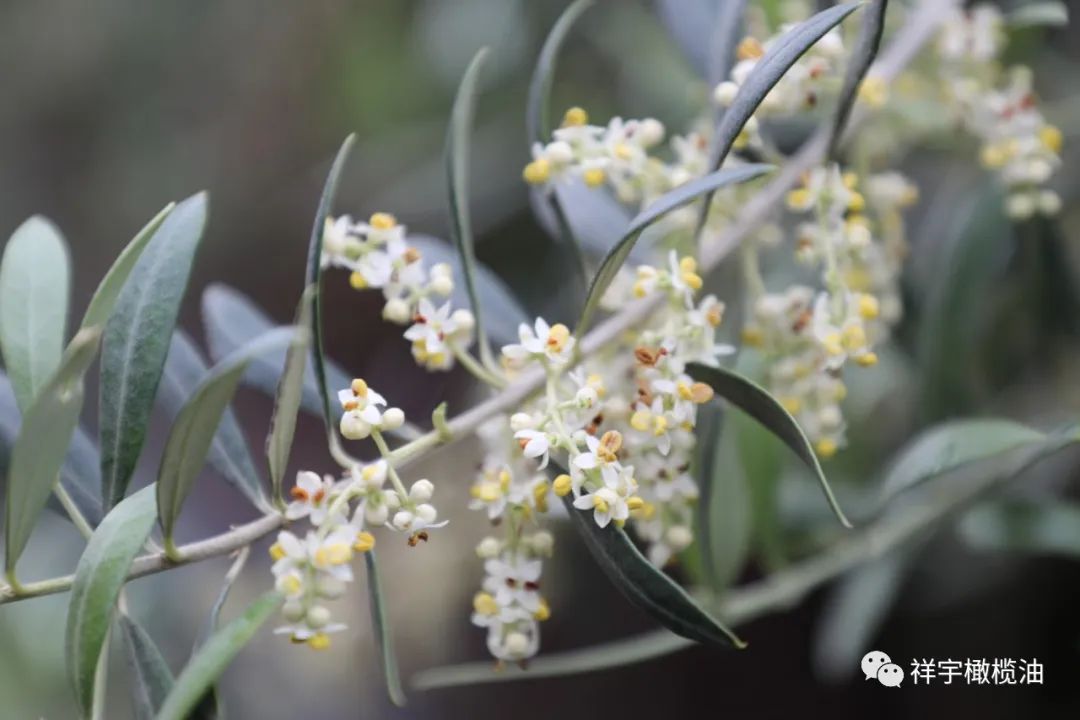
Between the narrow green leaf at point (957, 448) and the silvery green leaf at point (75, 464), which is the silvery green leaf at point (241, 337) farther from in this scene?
the narrow green leaf at point (957, 448)

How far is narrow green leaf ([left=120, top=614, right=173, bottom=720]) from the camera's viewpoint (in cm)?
53

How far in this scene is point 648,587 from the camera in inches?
20.3

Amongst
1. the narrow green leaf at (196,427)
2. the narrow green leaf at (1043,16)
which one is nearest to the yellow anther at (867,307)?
the narrow green leaf at (1043,16)

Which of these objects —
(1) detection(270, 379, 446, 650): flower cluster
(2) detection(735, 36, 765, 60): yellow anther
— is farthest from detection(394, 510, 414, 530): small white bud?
(2) detection(735, 36, 765, 60): yellow anther

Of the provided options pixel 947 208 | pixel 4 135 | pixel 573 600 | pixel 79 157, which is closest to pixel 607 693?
pixel 573 600

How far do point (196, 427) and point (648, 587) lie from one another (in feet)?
0.76

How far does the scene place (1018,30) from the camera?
868 mm

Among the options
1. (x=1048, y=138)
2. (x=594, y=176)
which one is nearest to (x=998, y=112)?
(x=1048, y=138)

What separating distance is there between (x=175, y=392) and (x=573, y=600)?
0.79 meters

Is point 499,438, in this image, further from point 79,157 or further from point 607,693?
point 79,157

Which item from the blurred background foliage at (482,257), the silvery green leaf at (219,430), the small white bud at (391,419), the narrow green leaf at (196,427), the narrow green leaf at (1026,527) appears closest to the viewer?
the narrow green leaf at (196,427)

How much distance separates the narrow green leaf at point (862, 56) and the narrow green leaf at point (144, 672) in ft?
1.63

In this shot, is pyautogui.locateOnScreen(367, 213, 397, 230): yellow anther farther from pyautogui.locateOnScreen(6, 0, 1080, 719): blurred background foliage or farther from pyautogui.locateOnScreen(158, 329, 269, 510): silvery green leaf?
pyautogui.locateOnScreen(6, 0, 1080, 719): blurred background foliage

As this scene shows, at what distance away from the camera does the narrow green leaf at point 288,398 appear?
42cm
